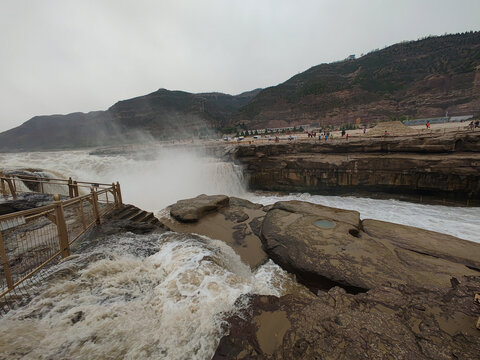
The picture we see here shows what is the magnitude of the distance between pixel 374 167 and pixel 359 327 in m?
12.7

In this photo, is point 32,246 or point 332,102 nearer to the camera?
point 32,246

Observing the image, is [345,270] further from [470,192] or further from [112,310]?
[470,192]

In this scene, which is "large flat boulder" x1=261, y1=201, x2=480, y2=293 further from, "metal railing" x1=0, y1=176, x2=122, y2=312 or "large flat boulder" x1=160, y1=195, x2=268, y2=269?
"metal railing" x1=0, y1=176, x2=122, y2=312

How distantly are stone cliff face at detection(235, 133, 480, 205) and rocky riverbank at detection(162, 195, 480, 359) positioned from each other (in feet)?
20.8

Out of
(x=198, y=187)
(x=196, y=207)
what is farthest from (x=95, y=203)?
(x=198, y=187)

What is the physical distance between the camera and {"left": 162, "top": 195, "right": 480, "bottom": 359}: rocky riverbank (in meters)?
2.17

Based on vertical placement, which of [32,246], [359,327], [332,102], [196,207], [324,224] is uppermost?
[332,102]

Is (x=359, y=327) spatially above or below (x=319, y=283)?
above

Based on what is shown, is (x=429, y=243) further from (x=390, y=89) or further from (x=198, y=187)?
(x=390, y=89)

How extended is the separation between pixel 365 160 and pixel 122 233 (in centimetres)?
1394

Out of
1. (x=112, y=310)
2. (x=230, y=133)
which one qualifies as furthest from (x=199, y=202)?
(x=230, y=133)

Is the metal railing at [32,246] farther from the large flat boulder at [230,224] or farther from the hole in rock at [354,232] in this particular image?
the hole in rock at [354,232]

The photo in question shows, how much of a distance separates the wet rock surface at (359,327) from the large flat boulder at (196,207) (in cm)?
574

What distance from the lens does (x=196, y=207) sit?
344 inches
